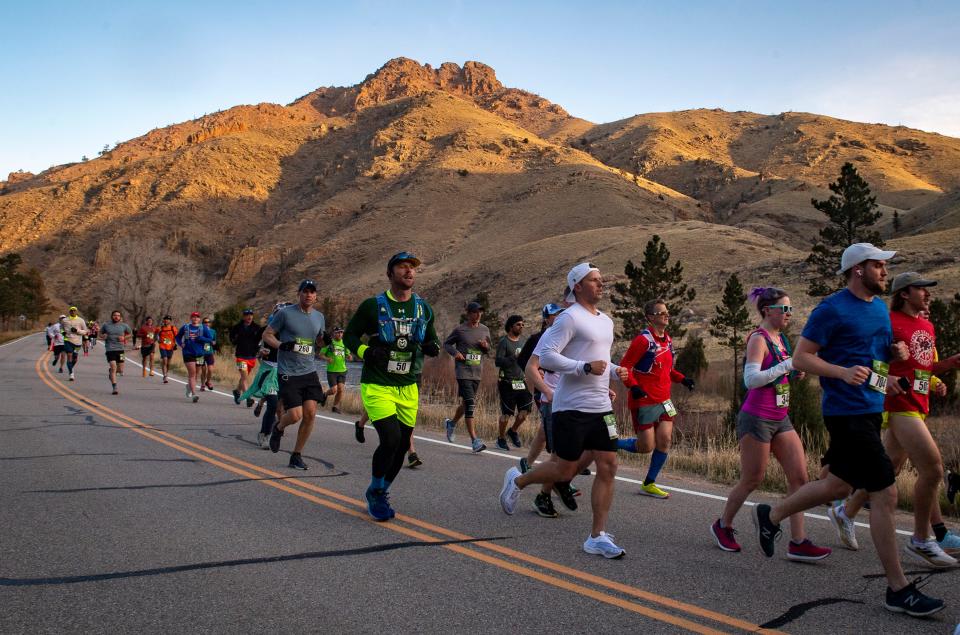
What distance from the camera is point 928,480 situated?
510 centimetres

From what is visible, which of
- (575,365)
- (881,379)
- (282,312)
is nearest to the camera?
(881,379)

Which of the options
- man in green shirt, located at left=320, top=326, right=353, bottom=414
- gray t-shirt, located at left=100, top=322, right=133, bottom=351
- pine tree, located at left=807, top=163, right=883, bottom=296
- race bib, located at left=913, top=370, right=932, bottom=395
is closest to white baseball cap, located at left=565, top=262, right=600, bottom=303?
race bib, located at left=913, top=370, right=932, bottom=395

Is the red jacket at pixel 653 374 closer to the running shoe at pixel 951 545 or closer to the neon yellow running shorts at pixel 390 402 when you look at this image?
the neon yellow running shorts at pixel 390 402

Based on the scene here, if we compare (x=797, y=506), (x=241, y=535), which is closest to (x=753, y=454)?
(x=797, y=506)

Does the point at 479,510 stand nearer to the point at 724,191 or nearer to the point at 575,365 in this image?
the point at 575,365

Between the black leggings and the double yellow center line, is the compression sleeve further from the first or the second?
the black leggings

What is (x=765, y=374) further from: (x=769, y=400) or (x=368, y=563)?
(x=368, y=563)

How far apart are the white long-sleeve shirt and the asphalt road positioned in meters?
1.09

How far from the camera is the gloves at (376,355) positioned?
6.35 metres

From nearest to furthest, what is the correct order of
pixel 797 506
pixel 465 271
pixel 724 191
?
pixel 797 506
pixel 465 271
pixel 724 191

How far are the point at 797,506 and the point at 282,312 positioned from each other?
677 centimetres

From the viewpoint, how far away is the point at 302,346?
9500mm

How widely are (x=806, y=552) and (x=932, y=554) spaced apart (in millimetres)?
820

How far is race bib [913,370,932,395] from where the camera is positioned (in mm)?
5246
